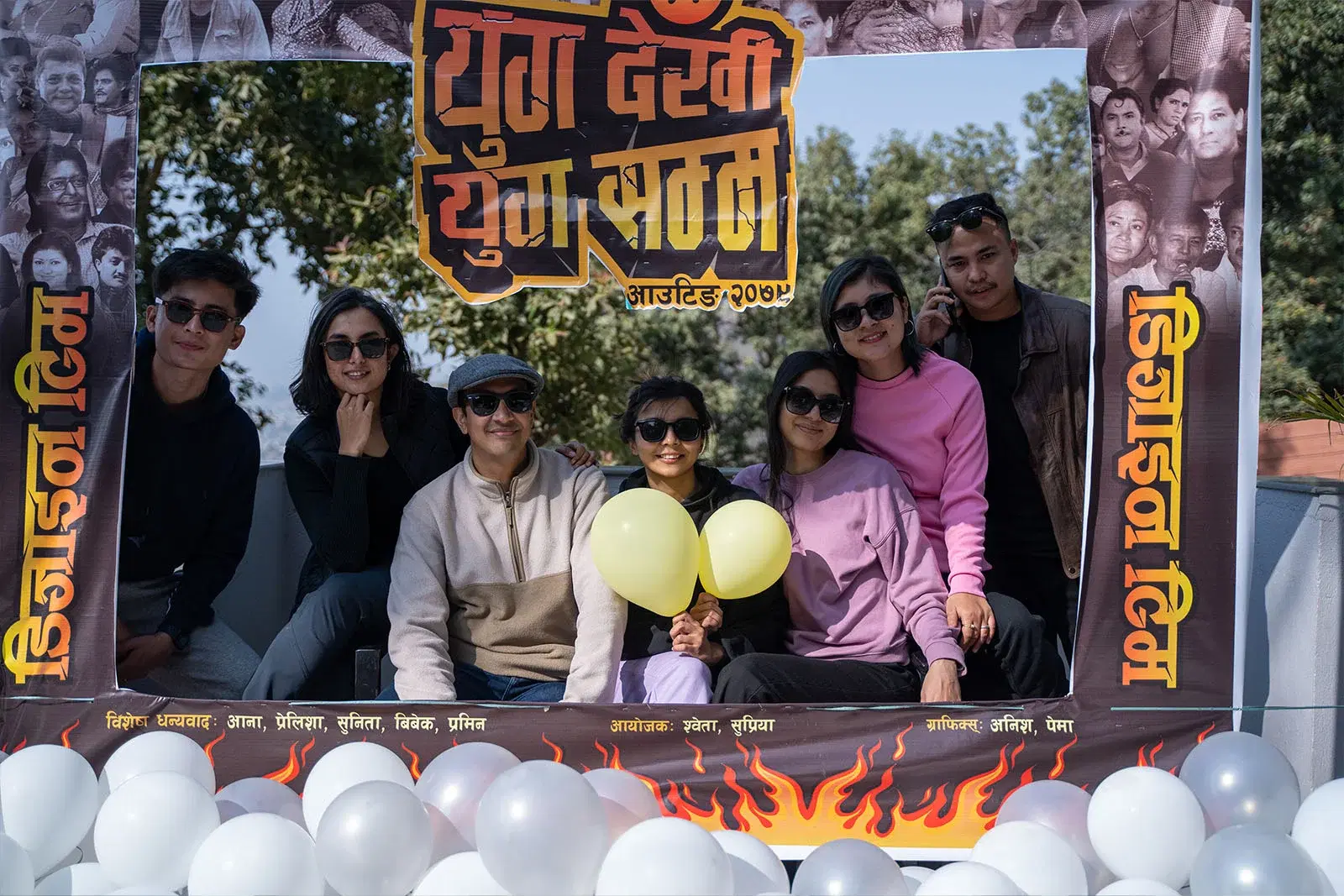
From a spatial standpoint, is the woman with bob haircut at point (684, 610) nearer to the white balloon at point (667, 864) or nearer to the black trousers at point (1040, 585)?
the black trousers at point (1040, 585)

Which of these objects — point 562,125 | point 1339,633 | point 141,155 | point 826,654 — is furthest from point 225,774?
point 141,155

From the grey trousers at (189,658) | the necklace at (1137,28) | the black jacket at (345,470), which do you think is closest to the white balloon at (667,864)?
the black jacket at (345,470)

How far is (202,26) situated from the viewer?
3.05 meters

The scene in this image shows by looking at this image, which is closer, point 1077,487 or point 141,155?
point 1077,487

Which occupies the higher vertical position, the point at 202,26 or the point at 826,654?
the point at 202,26

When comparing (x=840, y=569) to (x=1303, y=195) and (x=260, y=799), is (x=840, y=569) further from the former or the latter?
(x=1303, y=195)

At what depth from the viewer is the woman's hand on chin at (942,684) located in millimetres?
3051

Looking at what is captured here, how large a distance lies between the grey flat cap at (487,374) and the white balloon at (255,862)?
1337 millimetres

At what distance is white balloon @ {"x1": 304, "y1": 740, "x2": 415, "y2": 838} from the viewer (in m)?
2.65

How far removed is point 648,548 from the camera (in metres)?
3.03

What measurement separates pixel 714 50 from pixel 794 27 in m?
0.22

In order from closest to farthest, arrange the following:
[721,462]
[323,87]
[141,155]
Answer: [141,155] → [323,87] → [721,462]

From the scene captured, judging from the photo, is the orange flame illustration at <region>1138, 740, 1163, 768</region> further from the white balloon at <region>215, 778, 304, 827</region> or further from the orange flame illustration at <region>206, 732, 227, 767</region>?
the orange flame illustration at <region>206, 732, 227, 767</region>

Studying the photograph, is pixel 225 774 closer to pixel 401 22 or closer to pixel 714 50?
pixel 401 22
